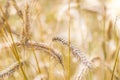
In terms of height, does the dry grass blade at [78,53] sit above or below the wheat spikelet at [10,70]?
above

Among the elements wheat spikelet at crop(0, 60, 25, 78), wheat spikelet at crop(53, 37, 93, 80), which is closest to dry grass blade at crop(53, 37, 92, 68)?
wheat spikelet at crop(53, 37, 93, 80)

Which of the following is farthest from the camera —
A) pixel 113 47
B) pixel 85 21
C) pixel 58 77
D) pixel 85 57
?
pixel 85 21

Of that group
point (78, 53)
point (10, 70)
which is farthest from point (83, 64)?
point (10, 70)

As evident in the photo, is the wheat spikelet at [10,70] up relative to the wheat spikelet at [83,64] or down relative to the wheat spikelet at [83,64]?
down

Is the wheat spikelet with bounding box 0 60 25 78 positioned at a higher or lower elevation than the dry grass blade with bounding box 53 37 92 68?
lower

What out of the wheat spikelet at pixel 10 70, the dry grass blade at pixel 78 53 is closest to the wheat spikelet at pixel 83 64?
the dry grass blade at pixel 78 53

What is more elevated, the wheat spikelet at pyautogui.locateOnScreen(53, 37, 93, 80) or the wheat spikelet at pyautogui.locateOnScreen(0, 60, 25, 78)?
the wheat spikelet at pyautogui.locateOnScreen(53, 37, 93, 80)

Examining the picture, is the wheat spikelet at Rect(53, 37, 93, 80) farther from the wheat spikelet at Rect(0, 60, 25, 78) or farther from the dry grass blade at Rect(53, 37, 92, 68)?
the wheat spikelet at Rect(0, 60, 25, 78)

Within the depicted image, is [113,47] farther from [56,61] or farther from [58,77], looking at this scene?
[56,61]

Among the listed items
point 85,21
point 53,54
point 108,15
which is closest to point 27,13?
point 53,54

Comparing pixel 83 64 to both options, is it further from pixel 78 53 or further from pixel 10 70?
pixel 10 70

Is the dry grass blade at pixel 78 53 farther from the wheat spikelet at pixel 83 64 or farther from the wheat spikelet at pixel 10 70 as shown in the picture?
the wheat spikelet at pixel 10 70
